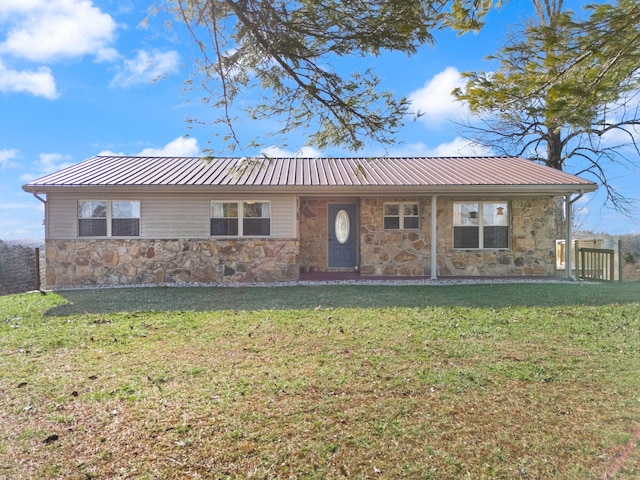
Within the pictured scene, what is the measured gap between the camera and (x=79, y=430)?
3.10m

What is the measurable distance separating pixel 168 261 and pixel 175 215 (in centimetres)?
134

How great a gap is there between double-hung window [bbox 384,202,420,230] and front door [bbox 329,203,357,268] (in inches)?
47.2

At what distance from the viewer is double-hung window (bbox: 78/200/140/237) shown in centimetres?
1126

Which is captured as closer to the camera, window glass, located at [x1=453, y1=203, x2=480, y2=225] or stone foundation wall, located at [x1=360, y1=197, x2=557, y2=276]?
stone foundation wall, located at [x1=360, y1=197, x2=557, y2=276]

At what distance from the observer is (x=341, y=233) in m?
12.9

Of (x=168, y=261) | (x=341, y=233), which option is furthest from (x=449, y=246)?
(x=168, y=261)

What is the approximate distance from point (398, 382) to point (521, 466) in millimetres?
1404

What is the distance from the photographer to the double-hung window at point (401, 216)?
12.2 metres

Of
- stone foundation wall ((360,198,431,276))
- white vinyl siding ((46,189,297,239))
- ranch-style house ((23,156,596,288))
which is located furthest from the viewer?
stone foundation wall ((360,198,431,276))

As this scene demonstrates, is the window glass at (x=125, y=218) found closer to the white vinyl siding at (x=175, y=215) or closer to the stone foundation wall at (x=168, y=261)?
the white vinyl siding at (x=175, y=215)

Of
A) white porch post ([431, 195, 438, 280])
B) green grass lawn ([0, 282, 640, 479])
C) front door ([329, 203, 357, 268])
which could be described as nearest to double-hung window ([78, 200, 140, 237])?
green grass lawn ([0, 282, 640, 479])

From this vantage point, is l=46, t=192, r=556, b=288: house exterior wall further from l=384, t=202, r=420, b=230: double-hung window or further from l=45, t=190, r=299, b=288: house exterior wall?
l=384, t=202, r=420, b=230: double-hung window

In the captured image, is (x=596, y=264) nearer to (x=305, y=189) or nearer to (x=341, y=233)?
(x=341, y=233)

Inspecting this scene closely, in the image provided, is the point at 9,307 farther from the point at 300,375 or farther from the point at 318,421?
the point at 318,421
